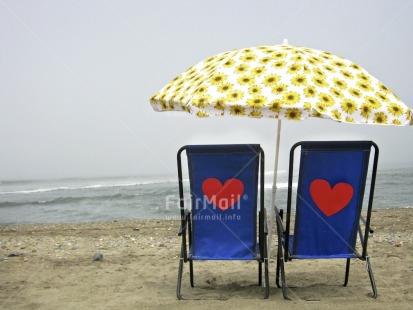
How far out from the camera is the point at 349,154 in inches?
135

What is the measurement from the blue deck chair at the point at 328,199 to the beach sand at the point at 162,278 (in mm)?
346

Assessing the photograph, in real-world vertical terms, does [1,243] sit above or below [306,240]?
below

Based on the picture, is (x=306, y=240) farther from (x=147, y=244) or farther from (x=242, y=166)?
(x=147, y=244)

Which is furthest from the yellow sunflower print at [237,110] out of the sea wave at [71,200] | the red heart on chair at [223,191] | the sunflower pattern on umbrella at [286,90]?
the sea wave at [71,200]

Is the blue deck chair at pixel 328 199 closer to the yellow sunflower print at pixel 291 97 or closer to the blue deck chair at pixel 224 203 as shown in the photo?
the blue deck chair at pixel 224 203

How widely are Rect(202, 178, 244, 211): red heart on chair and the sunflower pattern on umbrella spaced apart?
668mm

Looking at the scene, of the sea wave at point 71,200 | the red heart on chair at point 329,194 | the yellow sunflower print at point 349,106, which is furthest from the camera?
the sea wave at point 71,200

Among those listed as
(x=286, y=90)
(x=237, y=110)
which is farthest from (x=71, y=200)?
(x=286, y=90)

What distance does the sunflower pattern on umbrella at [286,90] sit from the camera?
3.02 metres

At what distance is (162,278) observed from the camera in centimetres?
449

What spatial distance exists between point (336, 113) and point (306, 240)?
1.20 metres

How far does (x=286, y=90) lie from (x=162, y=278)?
8.10ft

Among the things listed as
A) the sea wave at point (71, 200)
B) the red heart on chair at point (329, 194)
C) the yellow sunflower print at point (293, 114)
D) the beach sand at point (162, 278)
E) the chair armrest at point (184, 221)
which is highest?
the yellow sunflower print at point (293, 114)

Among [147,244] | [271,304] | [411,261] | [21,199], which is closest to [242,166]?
[271,304]
